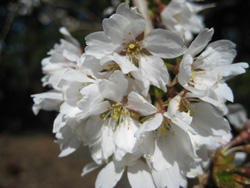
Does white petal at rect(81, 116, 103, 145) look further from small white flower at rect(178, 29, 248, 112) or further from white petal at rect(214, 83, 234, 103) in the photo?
white petal at rect(214, 83, 234, 103)

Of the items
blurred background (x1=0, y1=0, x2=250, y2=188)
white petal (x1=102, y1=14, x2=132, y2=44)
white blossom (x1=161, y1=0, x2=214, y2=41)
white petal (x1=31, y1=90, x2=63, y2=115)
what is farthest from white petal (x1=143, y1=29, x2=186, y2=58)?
blurred background (x1=0, y1=0, x2=250, y2=188)

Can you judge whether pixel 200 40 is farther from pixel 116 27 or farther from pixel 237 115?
pixel 237 115

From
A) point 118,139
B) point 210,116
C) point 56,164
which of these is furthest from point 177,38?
point 56,164

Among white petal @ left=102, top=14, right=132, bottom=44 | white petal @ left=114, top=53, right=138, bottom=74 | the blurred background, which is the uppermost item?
white petal @ left=102, top=14, right=132, bottom=44

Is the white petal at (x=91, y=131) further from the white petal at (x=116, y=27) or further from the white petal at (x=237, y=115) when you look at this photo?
the white petal at (x=237, y=115)

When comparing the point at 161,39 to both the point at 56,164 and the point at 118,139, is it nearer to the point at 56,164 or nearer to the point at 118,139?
the point at 118,139

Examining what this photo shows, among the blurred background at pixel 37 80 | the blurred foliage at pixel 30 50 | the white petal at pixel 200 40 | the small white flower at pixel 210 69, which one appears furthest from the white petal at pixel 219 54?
the blurred foliage at pixel 30 50
